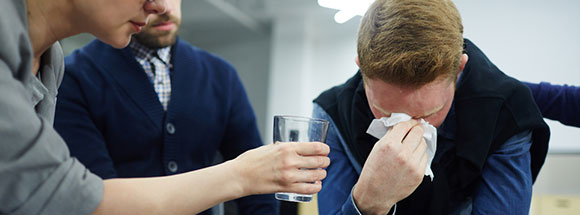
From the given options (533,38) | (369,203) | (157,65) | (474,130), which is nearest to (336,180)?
(369,203)

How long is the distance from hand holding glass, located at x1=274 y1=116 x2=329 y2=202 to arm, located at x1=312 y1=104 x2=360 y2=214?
286 millimetres

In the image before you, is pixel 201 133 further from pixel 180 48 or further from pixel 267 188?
pixel 267 188

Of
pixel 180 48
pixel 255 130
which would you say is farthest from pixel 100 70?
pixel 255 130

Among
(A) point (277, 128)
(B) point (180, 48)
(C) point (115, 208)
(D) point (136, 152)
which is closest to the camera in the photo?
(C) point (115, 208)

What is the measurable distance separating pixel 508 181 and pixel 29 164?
35.3 inches

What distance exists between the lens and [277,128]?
2.81 ft

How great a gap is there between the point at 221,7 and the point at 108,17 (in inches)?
193

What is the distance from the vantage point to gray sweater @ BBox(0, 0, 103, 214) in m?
0.62

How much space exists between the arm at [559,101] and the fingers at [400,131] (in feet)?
1.15

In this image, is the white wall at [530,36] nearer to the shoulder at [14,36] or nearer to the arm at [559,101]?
the arm at [559,101]

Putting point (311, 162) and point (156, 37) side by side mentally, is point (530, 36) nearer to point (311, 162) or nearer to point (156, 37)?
point (311, 162)

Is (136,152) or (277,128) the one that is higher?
(277,128)

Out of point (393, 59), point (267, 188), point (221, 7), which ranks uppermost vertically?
point (393, 59)

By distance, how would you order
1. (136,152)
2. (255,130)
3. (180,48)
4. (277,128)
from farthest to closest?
(255,130) → (180,48) → (136,152) → (277,128)
